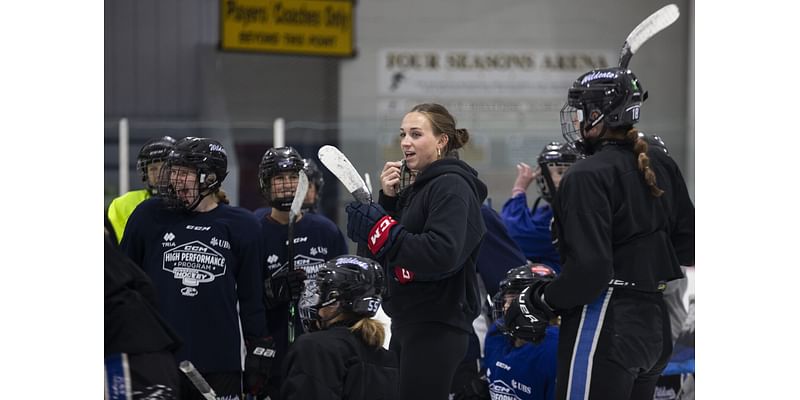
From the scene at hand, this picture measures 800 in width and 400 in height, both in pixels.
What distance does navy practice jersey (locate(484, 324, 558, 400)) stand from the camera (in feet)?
10.7

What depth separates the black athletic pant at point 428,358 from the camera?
286 cm

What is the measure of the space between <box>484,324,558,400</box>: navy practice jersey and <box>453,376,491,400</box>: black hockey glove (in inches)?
7.5

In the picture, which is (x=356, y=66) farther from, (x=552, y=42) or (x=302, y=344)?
(x=302, y=344)

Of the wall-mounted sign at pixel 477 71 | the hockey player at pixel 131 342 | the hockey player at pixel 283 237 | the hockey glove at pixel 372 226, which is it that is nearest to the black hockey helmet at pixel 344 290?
the hockey glove at pixel 372 226

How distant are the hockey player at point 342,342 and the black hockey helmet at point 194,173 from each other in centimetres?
48

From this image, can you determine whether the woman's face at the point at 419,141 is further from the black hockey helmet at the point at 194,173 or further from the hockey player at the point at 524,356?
the black hockey helmet at the point at 194,173

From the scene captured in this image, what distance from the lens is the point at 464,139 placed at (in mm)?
3158

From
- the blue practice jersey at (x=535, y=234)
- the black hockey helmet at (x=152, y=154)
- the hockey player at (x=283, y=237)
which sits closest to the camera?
the hockey player at (x=283, y=237)

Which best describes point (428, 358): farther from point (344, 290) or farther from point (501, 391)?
point (501, 391)

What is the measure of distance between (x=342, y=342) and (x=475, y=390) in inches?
33.6

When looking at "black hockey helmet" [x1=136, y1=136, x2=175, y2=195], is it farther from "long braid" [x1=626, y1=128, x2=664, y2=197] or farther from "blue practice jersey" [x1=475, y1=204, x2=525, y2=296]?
"long braid" [x1=626, y1=128, x2=664, y2=197]
